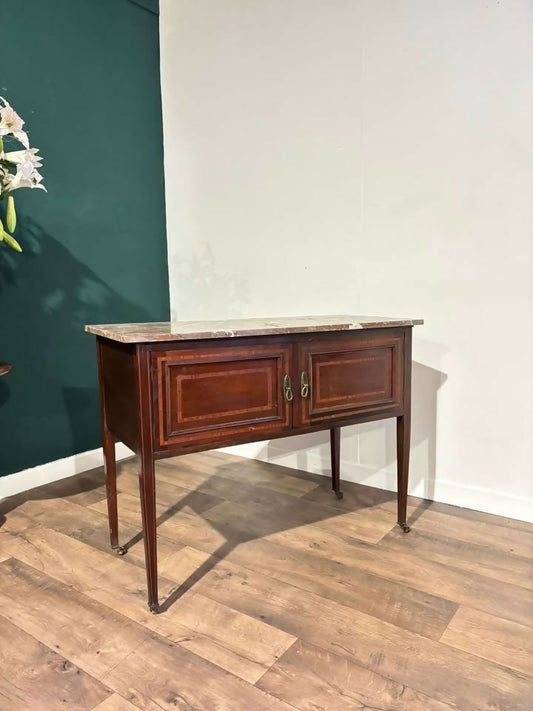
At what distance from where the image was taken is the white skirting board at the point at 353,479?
6.57 feet

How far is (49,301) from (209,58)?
145cm

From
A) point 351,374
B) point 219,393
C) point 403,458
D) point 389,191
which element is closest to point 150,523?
point 219,393

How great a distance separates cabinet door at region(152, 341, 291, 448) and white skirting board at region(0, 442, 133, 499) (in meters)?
0.98

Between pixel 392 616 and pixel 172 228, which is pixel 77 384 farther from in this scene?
pixel 392 616

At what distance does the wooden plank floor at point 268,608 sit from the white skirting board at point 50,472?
102mm

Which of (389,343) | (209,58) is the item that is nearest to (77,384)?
(389,343)

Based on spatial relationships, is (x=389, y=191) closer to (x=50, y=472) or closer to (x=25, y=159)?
(x=25, y=159)

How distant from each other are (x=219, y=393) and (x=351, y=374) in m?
0.47

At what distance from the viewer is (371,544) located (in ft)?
5.87

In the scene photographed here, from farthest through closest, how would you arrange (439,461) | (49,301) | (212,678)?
1. (49,301)
2. (439,461)
3. (212,678)

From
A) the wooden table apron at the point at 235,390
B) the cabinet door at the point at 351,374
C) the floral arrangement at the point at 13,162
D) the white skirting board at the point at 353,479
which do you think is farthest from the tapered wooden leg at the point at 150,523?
the white skirting board at the point at 353,479

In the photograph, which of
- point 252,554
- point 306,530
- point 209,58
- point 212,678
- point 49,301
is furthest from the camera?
point 209,58

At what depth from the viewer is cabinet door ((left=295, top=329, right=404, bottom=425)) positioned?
1.58 metres

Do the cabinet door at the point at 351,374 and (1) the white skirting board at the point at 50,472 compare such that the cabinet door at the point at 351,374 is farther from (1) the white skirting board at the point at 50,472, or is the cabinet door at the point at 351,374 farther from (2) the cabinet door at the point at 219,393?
(1) the white skirting board at the point at 50,472
